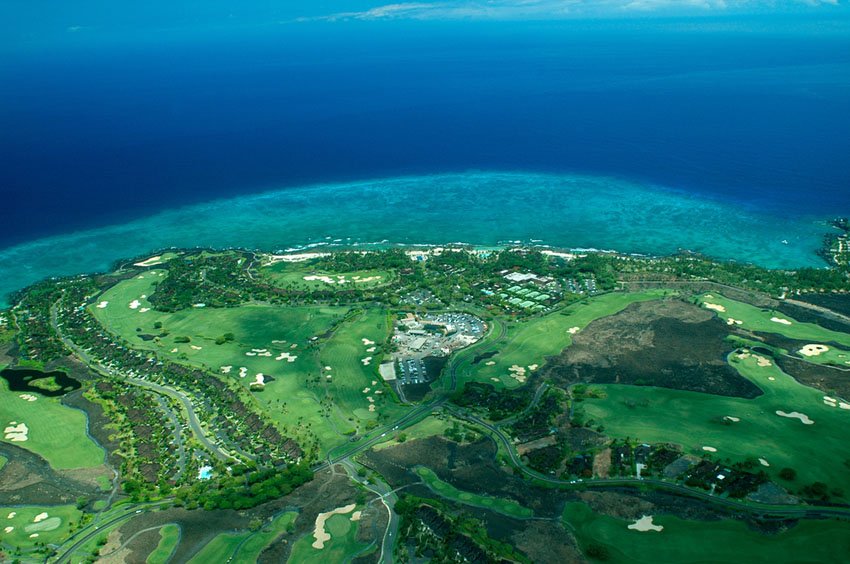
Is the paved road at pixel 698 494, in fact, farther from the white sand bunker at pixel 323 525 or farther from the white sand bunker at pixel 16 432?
the white sand bunker at pixel 16 432

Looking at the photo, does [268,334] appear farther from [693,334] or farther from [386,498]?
[693,334]

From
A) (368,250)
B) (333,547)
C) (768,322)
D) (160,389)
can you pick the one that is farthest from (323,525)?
(368,250)

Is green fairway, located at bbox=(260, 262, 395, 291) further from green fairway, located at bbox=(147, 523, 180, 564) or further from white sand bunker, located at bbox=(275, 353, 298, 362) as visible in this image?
green fairway, located at bbox=(147, 523, 180, 564)

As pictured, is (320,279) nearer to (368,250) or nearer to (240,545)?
(368,250)

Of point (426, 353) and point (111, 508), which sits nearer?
point (111, 508)

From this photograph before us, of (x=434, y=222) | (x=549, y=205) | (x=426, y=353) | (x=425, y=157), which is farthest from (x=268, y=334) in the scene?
(x=425, y=157)

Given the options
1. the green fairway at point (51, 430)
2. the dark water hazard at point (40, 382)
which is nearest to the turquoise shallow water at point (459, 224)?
the dark water hazard at point (40, 382)
